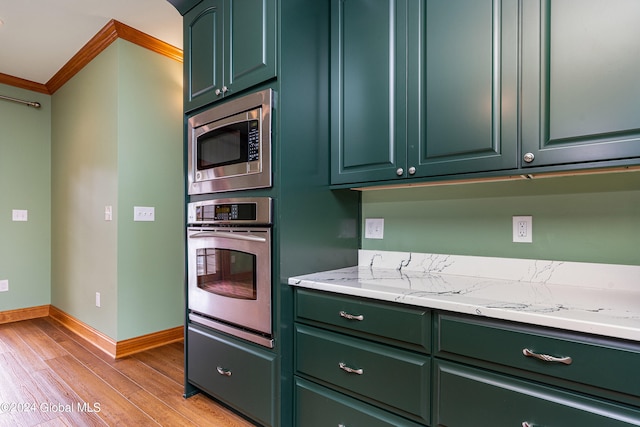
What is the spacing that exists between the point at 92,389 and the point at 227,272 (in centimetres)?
130

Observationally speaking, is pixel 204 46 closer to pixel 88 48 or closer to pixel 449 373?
pixel 88 48

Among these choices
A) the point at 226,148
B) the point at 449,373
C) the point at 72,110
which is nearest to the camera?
the point at 449,373

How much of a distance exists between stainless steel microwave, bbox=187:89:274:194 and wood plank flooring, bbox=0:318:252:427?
1.24 m

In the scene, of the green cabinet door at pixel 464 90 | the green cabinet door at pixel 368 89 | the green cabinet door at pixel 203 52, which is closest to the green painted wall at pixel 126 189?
the green cabinet door at pixel 203 52

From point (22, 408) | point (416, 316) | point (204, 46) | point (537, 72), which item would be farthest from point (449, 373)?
point (22, 408)

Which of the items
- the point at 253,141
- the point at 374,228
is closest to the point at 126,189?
the point at 253,141

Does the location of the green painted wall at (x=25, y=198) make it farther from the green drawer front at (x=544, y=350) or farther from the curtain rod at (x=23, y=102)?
the green drawer front at (x=544, y=350)

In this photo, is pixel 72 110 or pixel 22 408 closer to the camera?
pixel 22 408

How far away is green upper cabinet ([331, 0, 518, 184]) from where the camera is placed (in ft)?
4.45

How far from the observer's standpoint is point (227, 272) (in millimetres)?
1863

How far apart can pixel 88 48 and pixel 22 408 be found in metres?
2.72

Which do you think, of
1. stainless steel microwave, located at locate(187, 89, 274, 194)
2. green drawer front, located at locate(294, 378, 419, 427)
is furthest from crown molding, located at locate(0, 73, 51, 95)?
green drawer front, located at locate(294, 378, 419, 427)

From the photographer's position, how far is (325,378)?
1540 mm

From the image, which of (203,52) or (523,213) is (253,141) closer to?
(203,52)
